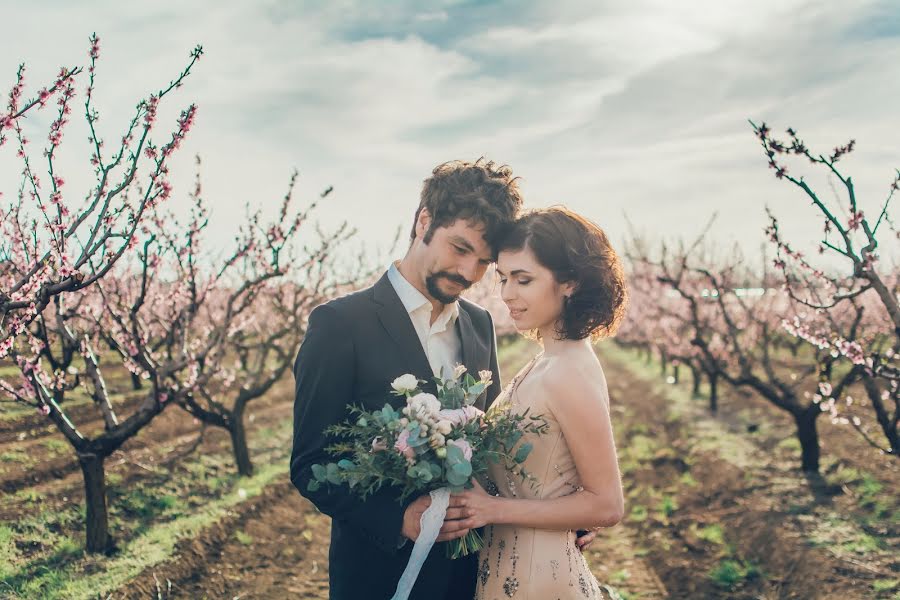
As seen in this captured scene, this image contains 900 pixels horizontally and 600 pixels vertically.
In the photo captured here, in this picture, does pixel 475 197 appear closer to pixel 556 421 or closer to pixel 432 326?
pixel 432 326

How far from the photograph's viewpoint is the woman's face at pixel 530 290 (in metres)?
2.97

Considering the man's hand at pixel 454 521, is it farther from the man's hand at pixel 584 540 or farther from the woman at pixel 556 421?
the man's hand at pixel 584 540

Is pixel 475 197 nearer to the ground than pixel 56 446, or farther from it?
farther from it

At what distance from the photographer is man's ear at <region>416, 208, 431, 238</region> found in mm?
3305

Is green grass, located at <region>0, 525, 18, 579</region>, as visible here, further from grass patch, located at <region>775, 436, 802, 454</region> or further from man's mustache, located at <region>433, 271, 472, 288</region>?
grass patch, located at <region>775, 436, 802, 454</region>

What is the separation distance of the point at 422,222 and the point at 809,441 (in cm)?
862

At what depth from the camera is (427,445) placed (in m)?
2.41

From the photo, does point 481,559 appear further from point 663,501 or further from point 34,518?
point 663,501

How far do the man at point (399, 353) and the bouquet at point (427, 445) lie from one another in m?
0.12

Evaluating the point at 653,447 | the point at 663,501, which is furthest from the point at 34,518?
the point at 653,447

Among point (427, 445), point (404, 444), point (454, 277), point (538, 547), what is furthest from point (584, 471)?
point (454, 277)

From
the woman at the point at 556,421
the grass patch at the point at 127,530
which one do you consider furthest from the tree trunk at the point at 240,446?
the woman at the point at 556,421

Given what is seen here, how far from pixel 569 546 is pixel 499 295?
1.12 meters

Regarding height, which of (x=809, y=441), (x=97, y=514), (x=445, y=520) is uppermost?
(x=445, y=520)
